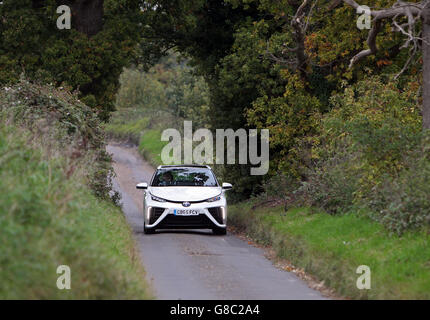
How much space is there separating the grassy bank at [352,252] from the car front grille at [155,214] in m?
2.64

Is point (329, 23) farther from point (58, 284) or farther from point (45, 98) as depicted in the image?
point (58, 284)

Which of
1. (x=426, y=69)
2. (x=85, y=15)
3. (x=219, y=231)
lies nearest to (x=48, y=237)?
(x=426, y=69)

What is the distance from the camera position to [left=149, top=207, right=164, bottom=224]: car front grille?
1948 centimetres

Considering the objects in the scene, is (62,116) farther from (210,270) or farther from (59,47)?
(210,270)

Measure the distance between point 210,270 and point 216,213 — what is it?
594 cm

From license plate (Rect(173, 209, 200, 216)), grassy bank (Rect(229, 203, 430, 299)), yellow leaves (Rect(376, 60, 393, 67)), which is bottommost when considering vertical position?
grassy bank (Rect(229, 203, 430, 299))

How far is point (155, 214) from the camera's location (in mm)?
19562

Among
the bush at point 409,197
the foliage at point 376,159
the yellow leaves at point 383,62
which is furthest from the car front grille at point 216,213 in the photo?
the yellow leaves at point 383,62

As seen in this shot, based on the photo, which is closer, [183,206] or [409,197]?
[409,197]

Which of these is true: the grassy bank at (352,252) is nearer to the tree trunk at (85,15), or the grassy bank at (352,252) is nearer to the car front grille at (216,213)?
the car front grille at (216,213)

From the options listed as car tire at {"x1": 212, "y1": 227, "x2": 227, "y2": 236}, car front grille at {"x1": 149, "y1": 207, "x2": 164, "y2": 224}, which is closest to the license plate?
car front grille at {"x1": 149, "y1": 207, "x2": 164, "y2": 224}

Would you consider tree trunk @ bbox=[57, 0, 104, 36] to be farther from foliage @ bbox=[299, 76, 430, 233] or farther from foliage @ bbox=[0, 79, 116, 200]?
foliage @ bbox=[299, 76, 430, 233]

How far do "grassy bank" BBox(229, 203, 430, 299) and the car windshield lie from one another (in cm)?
224
